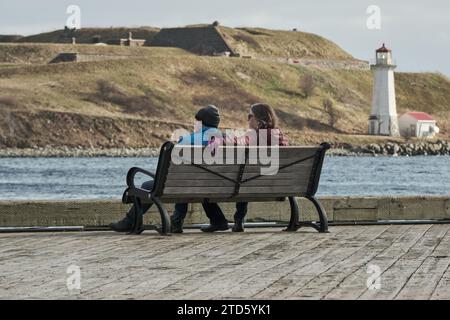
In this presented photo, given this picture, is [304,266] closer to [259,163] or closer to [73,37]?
[259,163]

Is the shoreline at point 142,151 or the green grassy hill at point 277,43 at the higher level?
the green grassy hill at point 277,43

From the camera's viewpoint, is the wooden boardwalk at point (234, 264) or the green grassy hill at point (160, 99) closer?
the wooden boardwalk at point (234, 264)

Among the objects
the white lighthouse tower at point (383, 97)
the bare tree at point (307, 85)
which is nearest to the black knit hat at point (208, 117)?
the white lighthouse tower at point (383, 97)

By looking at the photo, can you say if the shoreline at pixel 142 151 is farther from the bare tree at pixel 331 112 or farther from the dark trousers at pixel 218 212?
the dark trousers at pixel 218 212

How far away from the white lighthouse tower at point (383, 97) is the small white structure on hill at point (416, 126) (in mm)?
6862

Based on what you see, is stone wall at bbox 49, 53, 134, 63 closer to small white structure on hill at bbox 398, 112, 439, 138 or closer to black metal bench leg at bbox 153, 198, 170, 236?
small white structure on hill at bbox 398, 112, 439, 138

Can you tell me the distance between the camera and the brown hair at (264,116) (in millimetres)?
12469

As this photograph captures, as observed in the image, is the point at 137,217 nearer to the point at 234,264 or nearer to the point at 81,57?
the point at 234,264

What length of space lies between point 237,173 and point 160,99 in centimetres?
13879

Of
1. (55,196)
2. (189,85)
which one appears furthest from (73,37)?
(55,196)

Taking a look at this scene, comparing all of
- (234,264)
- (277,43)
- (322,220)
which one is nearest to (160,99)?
(277,43)

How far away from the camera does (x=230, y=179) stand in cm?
1245

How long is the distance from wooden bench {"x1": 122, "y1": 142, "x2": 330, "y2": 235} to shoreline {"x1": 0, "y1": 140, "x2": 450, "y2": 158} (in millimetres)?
115486
